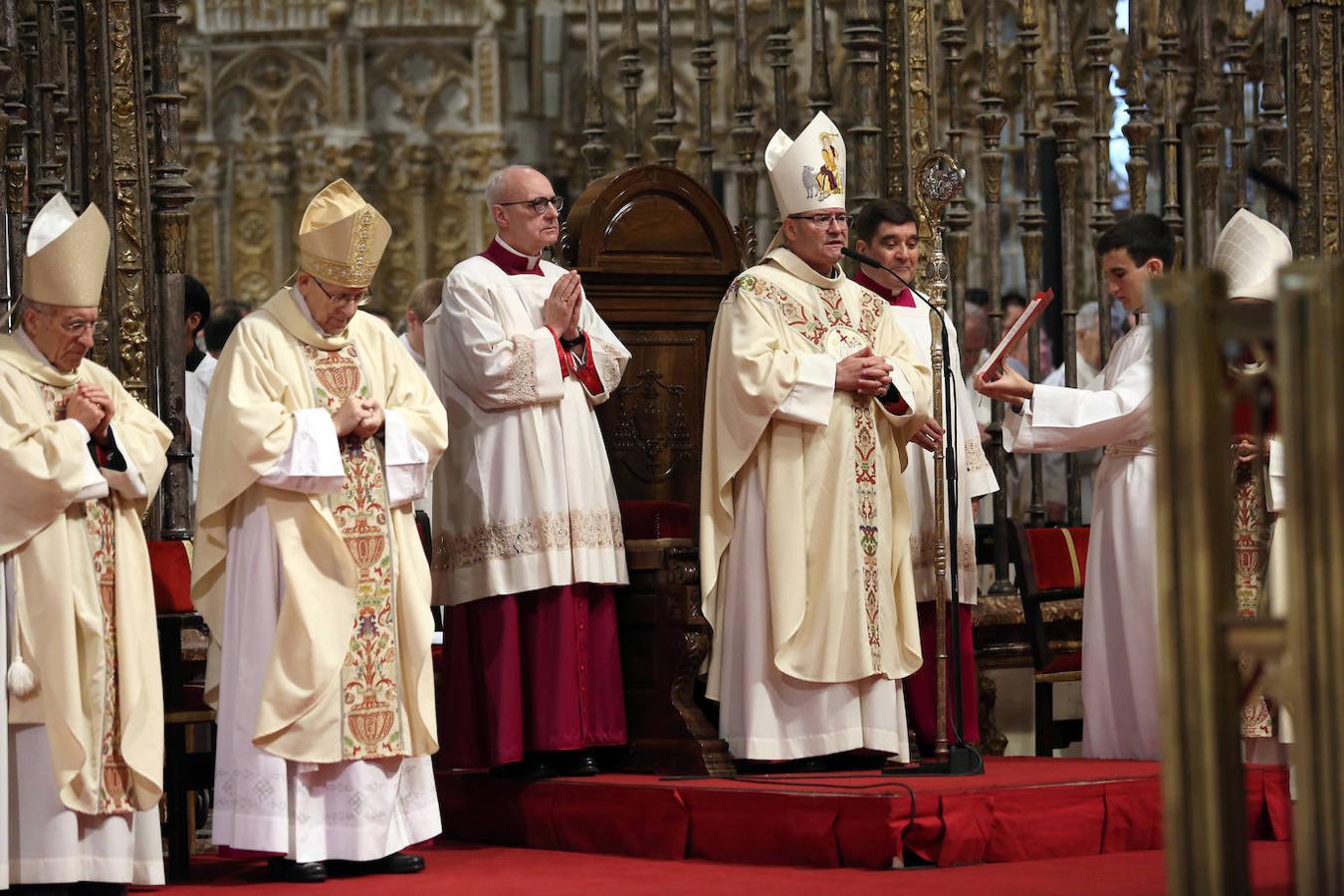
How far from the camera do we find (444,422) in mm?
6590

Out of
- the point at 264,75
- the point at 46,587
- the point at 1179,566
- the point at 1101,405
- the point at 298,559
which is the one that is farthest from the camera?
the point at 264,75

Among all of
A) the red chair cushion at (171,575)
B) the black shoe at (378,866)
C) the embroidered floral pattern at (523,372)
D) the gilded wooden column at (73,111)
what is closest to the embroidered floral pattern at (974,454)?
the embroidered floral pattern at (523,372)

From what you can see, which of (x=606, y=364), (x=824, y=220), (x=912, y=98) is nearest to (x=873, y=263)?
(x=824, y=220)

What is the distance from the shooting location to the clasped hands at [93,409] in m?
5.92

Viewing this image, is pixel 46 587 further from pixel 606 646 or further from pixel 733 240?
pixel 733 240

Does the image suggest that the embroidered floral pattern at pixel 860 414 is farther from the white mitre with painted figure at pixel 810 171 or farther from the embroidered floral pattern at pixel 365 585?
the embroidered floral pattern at pixel 365 585

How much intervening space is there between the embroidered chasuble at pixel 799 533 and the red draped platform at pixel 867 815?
29 cm

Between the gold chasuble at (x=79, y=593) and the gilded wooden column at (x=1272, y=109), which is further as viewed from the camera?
the gilded wooden column at (x=1272, y=109)

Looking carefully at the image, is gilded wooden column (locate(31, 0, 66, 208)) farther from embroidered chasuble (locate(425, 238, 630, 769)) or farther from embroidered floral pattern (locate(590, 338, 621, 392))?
embroidered floral pattern (locate(590, 338, 621, 392))

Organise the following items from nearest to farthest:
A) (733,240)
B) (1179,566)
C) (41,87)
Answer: (1179,566) → (41,87) → (733,240)

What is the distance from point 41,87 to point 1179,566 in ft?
18.2

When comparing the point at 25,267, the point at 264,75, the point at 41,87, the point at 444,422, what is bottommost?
the point at 444,422

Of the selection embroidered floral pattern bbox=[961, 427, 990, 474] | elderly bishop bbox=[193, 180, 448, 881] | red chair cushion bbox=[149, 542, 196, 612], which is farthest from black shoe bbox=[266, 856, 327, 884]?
embroidered floral pattern bbox=[961, 427, 990, 474]

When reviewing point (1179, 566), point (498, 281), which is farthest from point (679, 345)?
point (1179, 566)
